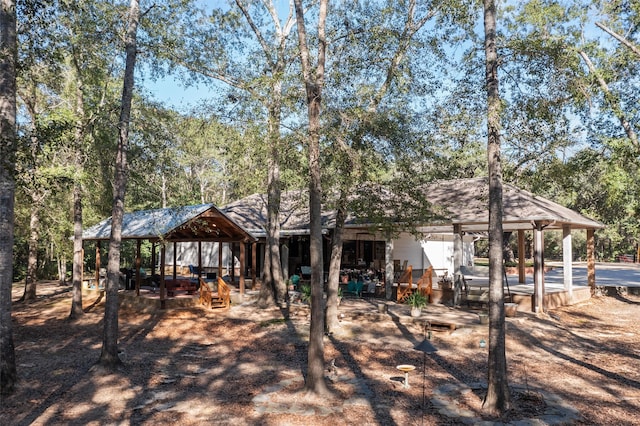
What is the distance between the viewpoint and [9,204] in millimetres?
8602

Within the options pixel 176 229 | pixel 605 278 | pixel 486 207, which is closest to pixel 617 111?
pixel 486 207

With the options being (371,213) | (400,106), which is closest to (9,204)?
(371,213)

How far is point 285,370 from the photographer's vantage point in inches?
401

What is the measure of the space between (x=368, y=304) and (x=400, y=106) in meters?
7.36

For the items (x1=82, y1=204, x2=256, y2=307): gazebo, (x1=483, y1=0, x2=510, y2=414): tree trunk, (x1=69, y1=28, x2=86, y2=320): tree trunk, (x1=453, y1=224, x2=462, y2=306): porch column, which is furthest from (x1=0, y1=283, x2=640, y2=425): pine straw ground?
(x1=82, y1=204, x2=256, y2=307): gazebo

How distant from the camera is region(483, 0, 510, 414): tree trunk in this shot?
24.7 ft

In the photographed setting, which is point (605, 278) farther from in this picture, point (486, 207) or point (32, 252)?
point (32, 252)

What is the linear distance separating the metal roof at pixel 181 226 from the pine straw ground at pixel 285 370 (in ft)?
9.29

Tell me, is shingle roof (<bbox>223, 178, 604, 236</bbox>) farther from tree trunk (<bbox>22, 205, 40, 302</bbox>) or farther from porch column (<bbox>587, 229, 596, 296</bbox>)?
Result: tree trunk (<bbox>22, 205, 40, 302</bbox>)

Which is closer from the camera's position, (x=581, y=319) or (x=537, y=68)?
(x=537, y=68)

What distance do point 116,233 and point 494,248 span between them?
7565mm

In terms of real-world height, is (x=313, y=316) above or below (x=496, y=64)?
below

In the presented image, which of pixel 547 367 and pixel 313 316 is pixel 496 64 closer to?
pixel 313 316

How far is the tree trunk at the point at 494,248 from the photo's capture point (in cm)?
752
